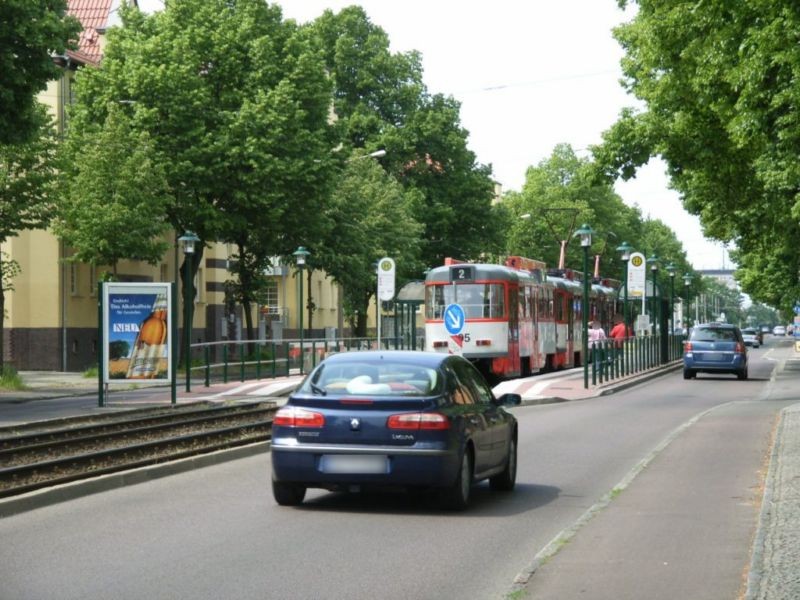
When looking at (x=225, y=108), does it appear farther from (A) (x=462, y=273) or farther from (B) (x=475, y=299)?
(B) (x=475, y=299)

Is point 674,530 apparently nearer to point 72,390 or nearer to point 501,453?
point 501,453

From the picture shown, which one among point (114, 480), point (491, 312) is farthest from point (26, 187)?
point (114, 480)

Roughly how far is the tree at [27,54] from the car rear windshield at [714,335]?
22.1 metres

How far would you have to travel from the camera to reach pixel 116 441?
63.0 feet

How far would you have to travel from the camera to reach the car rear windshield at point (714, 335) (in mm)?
42656

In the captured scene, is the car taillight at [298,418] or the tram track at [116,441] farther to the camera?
the tram track at [116,441]

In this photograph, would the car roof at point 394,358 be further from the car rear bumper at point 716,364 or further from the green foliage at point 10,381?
the car rear bumper at point 716,364

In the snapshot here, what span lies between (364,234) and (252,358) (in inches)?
618

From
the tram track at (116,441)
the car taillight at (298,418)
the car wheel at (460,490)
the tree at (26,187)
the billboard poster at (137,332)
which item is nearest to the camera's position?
the car taillight at (298,418)

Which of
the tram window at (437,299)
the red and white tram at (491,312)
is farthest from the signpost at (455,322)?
the tram window at (437,299)

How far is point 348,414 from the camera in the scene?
11617mm

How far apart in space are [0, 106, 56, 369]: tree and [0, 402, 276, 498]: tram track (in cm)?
1069

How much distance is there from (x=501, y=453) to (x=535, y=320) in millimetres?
29811

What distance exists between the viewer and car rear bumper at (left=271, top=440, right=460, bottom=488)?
1145 cm
